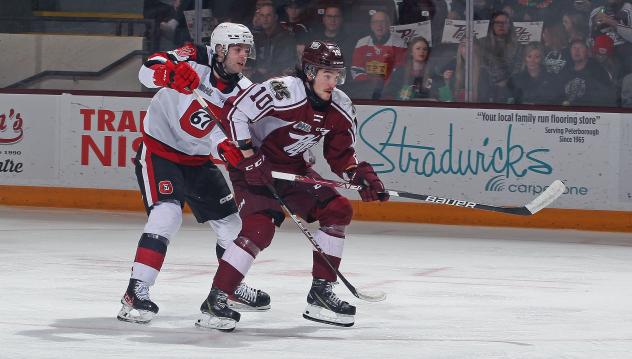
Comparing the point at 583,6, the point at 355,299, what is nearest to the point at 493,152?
the point at 583,6

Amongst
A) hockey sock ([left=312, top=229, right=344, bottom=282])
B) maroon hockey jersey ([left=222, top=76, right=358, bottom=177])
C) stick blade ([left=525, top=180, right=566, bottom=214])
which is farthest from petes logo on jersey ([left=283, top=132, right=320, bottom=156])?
stick blade ([left=525, top=180, right=566, bottom=214])

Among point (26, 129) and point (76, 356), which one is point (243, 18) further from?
point (76, 356)

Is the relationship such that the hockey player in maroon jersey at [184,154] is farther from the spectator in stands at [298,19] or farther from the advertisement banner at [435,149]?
the spectator in stands at [298,19]

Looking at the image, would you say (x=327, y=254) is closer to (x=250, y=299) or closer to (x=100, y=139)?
(x=250, y=299)

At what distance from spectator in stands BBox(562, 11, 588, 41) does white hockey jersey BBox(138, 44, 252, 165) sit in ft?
16.2

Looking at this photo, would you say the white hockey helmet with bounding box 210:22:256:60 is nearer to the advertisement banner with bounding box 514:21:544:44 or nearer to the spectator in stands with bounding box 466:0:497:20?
the spectator in stands with bounding box 466:0:497:20

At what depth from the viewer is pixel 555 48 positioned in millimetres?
9578

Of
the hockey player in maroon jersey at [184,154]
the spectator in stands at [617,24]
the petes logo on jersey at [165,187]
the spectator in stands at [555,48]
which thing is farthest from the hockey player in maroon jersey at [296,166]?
the spectator in stands at [617,24]

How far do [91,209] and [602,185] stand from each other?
366 cm

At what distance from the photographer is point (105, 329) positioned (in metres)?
4.66

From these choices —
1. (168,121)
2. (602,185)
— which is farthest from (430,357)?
(602,185)

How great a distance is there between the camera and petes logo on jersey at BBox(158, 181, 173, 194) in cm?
493

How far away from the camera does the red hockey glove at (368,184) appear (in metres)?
4.90

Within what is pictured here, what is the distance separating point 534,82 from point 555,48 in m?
0.31
